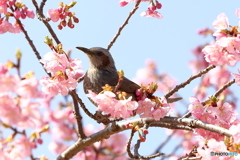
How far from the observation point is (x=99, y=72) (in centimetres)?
473

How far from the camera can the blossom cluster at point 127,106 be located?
2598 mm

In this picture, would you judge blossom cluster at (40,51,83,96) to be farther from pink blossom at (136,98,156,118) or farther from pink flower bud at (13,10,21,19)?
pink flower bud at (13,10,21,19)

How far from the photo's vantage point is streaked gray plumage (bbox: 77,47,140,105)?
4.43m

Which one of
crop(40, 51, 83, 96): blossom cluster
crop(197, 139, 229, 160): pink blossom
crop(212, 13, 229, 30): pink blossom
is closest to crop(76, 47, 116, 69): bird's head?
crop(40, 51, 83, 96): blossom cluster

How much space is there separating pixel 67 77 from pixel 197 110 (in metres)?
0.93

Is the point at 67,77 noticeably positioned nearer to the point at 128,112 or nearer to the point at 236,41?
the point at 128,112

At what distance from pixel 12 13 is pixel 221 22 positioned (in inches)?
71.6

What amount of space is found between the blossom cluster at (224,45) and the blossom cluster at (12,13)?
1643 millimetres

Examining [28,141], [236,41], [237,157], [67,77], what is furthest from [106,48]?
[237,157]

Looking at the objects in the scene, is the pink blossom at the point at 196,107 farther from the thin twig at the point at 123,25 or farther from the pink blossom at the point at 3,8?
the pink blossom at the point at 3,8

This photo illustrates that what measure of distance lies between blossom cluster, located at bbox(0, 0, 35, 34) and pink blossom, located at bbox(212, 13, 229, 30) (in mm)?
1670

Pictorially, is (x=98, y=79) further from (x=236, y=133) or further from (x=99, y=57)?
(x=236, y=133)

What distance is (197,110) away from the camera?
294 centimetres

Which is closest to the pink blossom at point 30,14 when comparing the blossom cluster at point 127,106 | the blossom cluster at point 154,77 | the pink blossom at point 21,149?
the pink blossom at point 21,149
